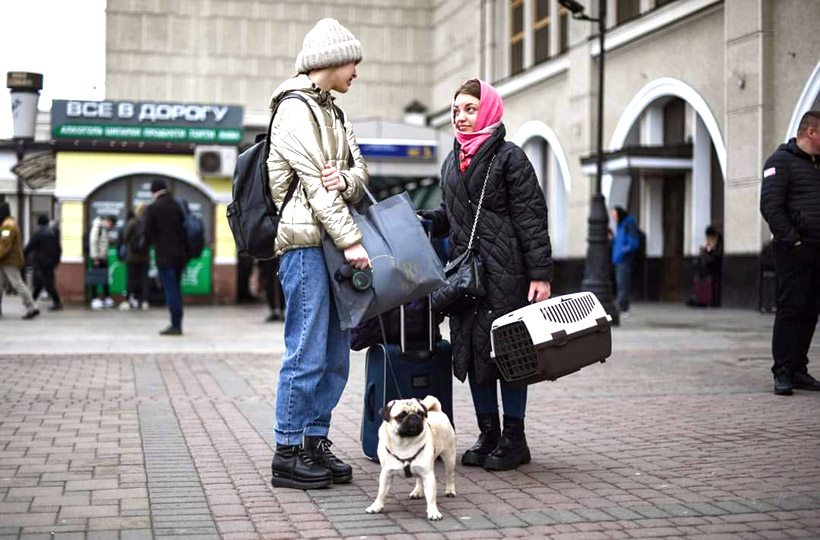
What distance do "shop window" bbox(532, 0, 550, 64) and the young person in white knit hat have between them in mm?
23480

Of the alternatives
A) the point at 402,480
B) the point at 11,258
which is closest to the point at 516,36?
the point at 11,258

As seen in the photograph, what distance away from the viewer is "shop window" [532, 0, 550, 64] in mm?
28094

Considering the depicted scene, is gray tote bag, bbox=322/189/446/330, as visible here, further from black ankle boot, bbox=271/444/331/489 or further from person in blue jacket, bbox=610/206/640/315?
person in blue jacket, bbox=610/206/640/315

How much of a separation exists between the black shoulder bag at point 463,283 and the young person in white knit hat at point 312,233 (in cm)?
56

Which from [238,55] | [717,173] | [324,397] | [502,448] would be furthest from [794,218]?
[238,55]

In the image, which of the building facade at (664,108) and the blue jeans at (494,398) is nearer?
the blue jeans at (494,398)

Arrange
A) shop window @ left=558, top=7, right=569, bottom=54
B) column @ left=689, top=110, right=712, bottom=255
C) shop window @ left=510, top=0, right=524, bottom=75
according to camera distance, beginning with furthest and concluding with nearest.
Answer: shop window @ left=510, top=0, right=524, bottom=75, shop window @ left=558, top=7, right=569, bottom=54, column @ left=689, top=110, right=712, bottom=255

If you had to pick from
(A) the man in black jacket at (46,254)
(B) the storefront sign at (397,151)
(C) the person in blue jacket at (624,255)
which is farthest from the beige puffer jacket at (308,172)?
(B) the storefront sign at (397,151)

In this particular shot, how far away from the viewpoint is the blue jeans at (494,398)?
18.5 ft

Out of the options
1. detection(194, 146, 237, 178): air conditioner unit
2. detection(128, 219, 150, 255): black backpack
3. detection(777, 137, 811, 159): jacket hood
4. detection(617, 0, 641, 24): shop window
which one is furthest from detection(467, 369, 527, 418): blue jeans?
detection(617, 0, 641, 24): shop window

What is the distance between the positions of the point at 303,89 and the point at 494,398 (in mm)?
1852

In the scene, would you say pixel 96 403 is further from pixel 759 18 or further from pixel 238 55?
pixel 238 55

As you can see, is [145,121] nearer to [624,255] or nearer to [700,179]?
[624,255]

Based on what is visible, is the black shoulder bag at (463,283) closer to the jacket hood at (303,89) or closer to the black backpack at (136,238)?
the jacket hood at (303,89)
